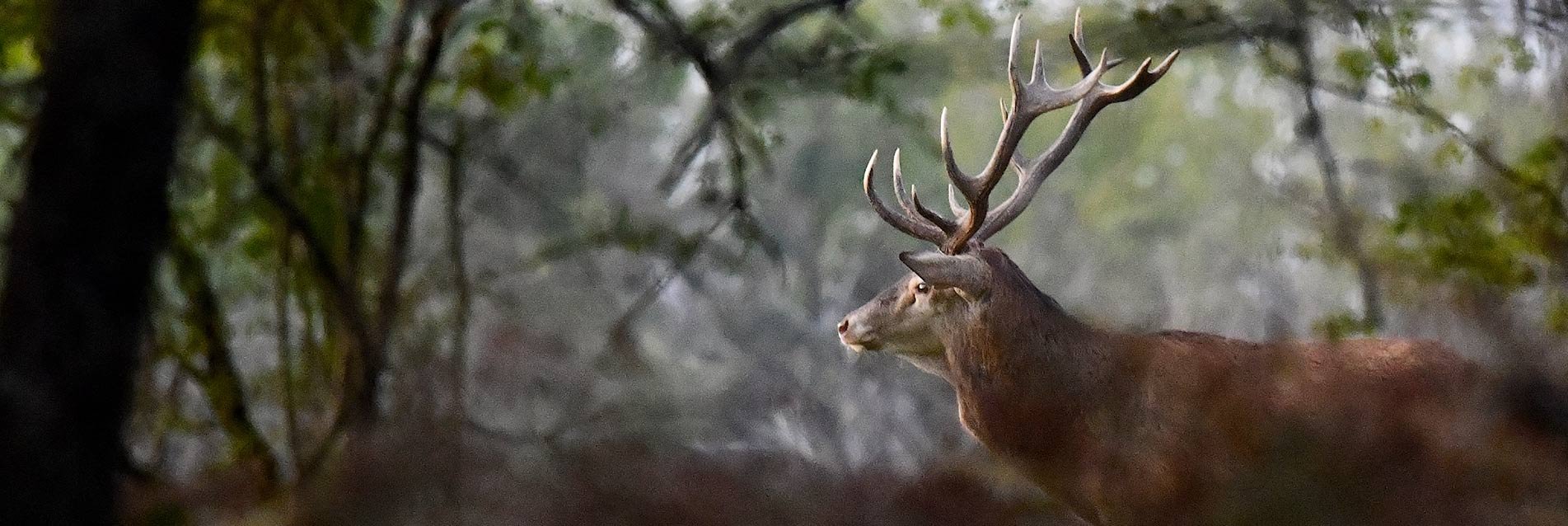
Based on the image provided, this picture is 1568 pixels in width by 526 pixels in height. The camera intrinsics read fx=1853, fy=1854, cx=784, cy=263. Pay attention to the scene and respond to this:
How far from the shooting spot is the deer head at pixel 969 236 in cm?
638

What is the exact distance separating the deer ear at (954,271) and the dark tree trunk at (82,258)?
2421 millimetres

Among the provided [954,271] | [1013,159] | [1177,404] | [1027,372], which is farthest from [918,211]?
[1177,404]

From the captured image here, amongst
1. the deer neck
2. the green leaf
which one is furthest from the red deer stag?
the green leaf

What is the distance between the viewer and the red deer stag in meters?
4.93

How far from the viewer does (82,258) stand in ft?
15.4

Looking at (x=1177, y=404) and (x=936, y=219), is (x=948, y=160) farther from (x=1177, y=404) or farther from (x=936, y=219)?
(x=1177, y=404)

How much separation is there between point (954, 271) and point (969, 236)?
0.29 m

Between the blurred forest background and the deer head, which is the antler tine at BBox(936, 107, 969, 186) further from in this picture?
the blurred forest background

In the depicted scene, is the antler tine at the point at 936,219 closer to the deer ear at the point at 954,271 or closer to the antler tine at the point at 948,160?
the antler tine at the point at 948,160

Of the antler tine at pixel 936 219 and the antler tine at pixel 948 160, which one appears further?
the antler tine at pixel 936 219

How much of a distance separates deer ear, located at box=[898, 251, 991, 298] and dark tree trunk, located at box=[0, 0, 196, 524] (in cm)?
242

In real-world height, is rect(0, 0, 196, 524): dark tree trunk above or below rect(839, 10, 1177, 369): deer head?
above

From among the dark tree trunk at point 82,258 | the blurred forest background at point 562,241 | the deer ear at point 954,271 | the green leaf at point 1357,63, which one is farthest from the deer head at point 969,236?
the green leaf at point 1357,63

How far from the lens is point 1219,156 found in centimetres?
4319
